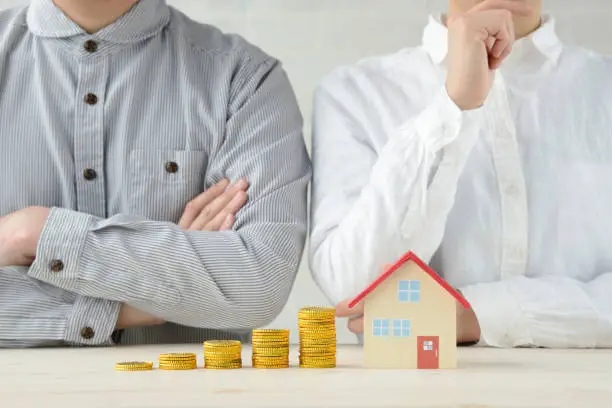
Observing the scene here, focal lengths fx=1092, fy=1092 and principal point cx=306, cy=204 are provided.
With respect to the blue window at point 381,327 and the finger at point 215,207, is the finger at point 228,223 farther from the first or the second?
the blue window at point 381,327

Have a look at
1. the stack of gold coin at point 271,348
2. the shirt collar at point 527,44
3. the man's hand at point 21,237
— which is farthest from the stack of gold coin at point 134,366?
the shirt collar at point 527,44

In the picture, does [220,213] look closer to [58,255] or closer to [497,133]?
[58,255]

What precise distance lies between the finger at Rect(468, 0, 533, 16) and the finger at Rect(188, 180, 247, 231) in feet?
1.84

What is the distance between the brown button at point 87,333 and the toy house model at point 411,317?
74 cm

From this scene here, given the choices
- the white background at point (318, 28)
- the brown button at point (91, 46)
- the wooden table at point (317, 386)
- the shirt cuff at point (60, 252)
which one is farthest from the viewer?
the white background at point (318, 28)

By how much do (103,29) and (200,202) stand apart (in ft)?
1.34

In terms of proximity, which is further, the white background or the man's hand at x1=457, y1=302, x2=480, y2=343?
the white background

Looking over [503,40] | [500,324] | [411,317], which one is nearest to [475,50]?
[503,40]

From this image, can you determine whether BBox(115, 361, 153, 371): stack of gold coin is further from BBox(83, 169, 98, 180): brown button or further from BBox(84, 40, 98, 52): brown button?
BBox(84, 40, 98, 52): brown button

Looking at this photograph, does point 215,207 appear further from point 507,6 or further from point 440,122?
point 507,6

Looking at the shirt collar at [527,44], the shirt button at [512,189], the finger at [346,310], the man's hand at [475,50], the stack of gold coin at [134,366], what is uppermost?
the shirt collar at [527,44]

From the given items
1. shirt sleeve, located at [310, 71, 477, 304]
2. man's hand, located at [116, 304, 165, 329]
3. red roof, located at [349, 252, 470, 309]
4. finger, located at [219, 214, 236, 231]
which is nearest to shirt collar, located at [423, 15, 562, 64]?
shirt sleeve, located at [310, 71, 477, 304]

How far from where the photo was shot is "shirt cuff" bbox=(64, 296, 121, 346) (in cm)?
196

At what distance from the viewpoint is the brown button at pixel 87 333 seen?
6.43 feet
